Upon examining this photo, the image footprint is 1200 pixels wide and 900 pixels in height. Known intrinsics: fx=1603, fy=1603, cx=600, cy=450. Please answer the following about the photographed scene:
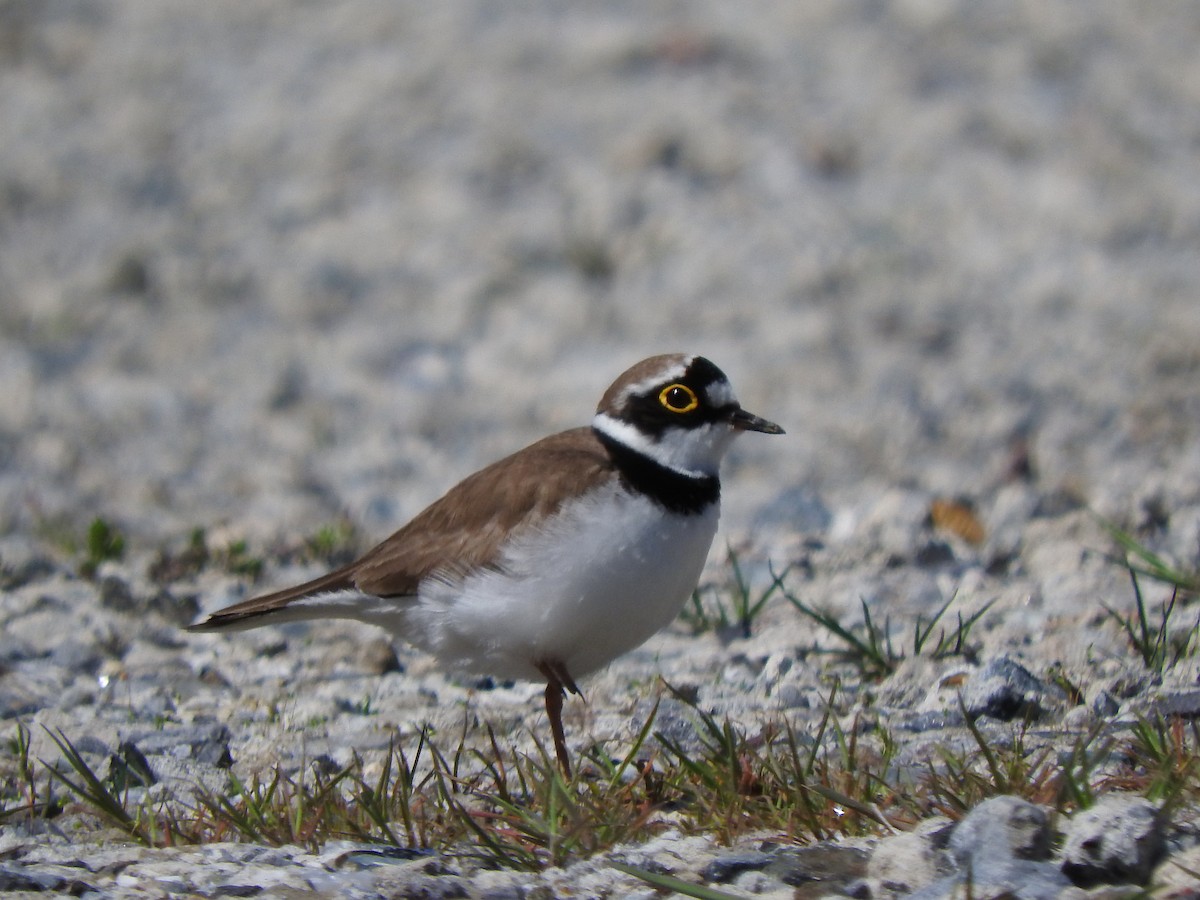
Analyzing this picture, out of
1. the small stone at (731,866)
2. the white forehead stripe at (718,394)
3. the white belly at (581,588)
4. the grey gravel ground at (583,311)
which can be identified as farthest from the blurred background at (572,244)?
the small stone at (731,866)

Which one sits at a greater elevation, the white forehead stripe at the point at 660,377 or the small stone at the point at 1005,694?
the white forehead stripe at the point at 660,377

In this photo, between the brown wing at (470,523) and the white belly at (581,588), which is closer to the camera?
the white belly at (581,588)

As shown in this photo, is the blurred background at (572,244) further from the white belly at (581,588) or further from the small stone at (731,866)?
the small stone at (731,866)

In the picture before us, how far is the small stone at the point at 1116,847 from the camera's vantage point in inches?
116

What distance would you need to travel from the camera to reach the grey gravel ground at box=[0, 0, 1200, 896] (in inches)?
197

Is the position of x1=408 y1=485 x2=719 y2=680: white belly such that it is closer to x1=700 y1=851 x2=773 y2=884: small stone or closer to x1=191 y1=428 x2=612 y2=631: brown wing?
x1=191 y1=428 x2=612 y2=631: brown wing

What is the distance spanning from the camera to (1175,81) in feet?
32.5

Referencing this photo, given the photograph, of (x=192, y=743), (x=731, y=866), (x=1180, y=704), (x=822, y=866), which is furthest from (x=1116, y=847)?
(x=192, y=743)

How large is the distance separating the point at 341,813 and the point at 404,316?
5.30 m

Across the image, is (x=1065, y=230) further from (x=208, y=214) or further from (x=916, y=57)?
(x=208, y=214)

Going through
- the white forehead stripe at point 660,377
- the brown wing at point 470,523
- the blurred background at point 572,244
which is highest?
the blurred background at point 572,244

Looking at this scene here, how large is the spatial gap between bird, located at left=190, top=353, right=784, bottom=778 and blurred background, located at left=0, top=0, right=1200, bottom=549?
6.46 ft

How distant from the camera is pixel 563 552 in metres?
4.15

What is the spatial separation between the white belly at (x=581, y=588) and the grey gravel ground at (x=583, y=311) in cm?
30
